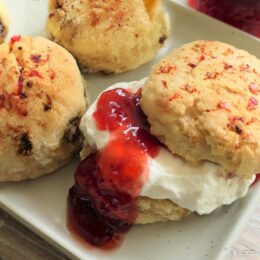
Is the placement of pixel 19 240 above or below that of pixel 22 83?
below

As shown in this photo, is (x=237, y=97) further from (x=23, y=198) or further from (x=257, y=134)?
(x=23, y=198)

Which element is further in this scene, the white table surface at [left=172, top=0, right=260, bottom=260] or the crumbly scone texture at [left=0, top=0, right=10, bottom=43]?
the crumbly scone texture at [left=0, top=0, right=10, bottom=43]

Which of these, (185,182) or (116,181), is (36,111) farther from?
(185,182)

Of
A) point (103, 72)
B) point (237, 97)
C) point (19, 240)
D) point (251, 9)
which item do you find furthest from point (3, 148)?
point (251, 9)

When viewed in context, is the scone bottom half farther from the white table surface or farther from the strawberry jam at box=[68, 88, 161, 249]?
the white table surface

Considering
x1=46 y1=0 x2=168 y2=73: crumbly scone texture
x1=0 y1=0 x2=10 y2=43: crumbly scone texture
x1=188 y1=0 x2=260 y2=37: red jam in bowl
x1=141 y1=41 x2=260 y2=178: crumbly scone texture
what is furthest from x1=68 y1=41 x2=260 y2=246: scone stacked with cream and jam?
x1=188 y1=0 x2=260 y2=37: red jam in bowl

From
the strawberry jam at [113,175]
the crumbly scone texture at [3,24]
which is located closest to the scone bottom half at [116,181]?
the strawberry jam at [113,175]

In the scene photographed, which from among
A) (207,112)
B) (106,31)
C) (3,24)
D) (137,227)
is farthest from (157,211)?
(3,24)
